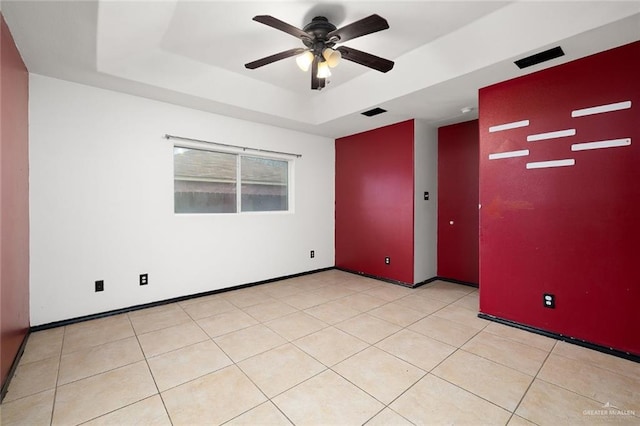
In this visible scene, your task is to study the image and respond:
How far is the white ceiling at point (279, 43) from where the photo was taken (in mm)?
1962

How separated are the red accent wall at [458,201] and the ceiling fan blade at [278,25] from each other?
3.11m

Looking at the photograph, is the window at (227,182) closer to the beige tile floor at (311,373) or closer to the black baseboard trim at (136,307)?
the black baseboard trim at (136,307)

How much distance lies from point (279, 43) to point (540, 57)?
2291 mm

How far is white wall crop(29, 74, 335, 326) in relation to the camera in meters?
2.69

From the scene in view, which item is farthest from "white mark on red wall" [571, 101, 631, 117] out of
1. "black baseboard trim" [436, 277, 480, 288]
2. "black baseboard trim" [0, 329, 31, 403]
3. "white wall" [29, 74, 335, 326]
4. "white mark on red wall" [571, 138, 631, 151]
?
"black baseboard trim" [0, 329, 31, 403]

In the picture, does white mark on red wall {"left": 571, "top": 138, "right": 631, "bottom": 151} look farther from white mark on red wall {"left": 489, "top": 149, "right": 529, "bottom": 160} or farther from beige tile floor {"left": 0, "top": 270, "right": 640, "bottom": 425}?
beige tile floor {"left": 0, "top": 270, "right": 640, "bottom": 425}

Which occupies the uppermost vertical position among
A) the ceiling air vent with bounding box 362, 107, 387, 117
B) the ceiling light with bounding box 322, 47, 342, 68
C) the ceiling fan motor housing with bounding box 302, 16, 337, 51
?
the ceiling fan motor housing with bounding box 302, 16, 337, 51

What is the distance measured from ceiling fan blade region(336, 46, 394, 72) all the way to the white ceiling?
333 mm

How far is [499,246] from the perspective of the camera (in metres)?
2.86

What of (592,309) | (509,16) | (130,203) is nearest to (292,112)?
(130,203)

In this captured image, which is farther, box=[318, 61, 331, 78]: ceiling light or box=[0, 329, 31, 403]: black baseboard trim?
box=[318, 61, 331, 78]: ceiling light

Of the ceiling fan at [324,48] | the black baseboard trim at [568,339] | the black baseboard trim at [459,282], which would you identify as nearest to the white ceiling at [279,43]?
the ceiling fan at [324,48]

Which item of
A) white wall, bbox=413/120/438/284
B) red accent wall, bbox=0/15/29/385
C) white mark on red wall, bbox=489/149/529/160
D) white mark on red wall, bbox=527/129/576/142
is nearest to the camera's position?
red accent wall, bbox=0/15/29/385

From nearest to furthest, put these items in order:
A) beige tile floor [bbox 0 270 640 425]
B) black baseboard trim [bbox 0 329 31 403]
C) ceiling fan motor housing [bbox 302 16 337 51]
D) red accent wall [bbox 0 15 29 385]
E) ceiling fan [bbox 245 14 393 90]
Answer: beige tile floor [bbox 0 270 640 425] → black baseboard trim [bbox 0 329 31 403] → red accent wall [bbox 0 15 29 385] → ceiling fan [bbox 245 14 393 90] → ceiling fan motor housing [bbox 302 16 337 51]
